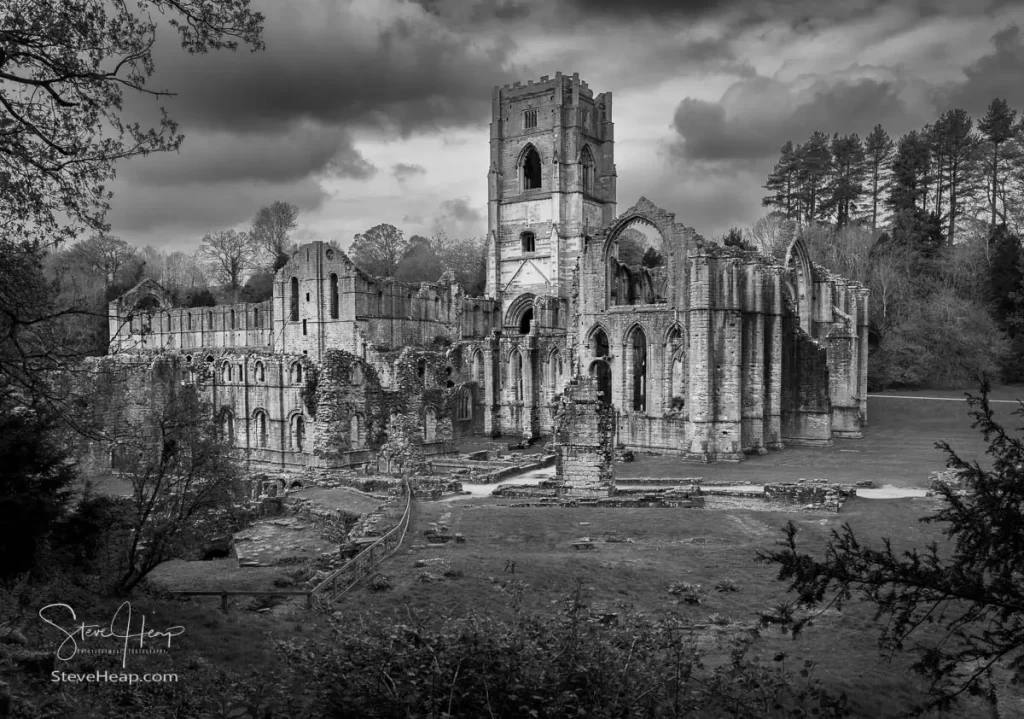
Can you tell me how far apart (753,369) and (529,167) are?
36.2 metres

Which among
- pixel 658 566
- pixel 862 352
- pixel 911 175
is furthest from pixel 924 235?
pixel 658 566

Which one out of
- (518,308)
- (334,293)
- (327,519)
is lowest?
(327,519)

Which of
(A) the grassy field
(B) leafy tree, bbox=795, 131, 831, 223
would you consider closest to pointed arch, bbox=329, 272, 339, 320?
(A) the grassy field

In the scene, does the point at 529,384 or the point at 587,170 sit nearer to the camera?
the point at 529,384

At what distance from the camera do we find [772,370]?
33750 millimetres

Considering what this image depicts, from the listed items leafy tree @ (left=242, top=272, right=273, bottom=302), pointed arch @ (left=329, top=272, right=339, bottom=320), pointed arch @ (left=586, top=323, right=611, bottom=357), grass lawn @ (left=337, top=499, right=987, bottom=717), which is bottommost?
grass lawn @ (left=337, top=499, right=987, bottom=717)

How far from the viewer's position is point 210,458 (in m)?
12.8

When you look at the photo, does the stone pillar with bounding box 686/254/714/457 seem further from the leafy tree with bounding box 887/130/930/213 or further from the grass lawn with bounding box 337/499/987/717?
the leafy tree with bounding box 887/130/930/213

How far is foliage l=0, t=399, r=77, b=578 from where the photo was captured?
8883 mm

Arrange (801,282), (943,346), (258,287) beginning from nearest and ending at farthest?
1. (801,282)
2. (943,346)
3. (258,287)

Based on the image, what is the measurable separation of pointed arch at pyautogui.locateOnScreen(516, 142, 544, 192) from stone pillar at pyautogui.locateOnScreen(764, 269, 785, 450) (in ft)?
104

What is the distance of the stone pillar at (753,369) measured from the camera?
3269 centimetres

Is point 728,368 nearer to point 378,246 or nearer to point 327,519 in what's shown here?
point 327,519

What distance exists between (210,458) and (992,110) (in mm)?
60957
